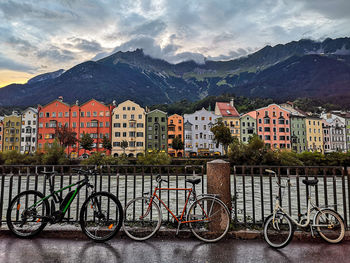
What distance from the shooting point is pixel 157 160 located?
124 feet

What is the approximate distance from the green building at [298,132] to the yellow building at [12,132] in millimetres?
87367

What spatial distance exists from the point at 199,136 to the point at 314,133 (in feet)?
130

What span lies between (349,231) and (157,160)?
33623mm

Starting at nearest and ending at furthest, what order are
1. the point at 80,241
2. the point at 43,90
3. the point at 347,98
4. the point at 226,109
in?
the point at 80,241, the point at 226,109, the point at 347,98, the point at 43,90

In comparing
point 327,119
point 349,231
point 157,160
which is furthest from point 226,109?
point 349,231

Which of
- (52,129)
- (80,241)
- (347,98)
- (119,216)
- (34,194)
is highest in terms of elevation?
(347,98)

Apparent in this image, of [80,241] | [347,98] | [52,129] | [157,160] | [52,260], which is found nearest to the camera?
[52,260]

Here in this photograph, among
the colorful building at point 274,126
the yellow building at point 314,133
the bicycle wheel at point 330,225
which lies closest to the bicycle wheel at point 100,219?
the bicycle wheel at point 330,225

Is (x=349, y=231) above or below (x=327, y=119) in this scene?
below

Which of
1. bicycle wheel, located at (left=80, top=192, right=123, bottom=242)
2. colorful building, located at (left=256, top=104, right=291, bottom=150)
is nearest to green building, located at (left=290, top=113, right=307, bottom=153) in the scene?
colorful building, located at (left=256, top=104, right=291, bottom=150)

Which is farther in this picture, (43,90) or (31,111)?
(43,90)

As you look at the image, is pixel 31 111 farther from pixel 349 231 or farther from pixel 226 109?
pixel 349 231

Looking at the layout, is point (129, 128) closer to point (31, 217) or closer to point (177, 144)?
point (177, 144)

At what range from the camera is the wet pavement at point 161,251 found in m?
4.09
